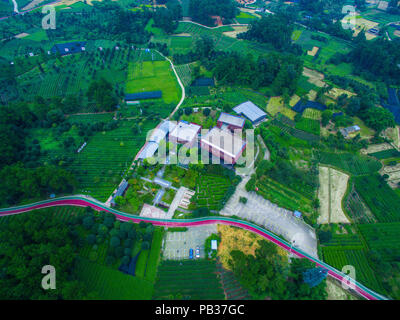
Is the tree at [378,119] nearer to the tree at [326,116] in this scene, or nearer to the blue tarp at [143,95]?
the tree at [326,116]

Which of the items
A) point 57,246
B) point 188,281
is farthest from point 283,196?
point 57,246

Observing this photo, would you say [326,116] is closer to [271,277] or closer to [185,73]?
[271,277]

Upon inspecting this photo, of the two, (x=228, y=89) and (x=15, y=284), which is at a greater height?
(x=228, y=89)

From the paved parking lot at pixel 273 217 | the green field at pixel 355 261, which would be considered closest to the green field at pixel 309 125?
the paved parking lot at pixel 273 217

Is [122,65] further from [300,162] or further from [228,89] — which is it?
[300,162]

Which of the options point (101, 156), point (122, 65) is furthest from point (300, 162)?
point (122, 65)

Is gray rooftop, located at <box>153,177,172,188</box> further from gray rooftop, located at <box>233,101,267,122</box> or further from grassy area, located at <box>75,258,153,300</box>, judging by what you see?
gray rooftop, located at <box>233,101,267,122</box>
